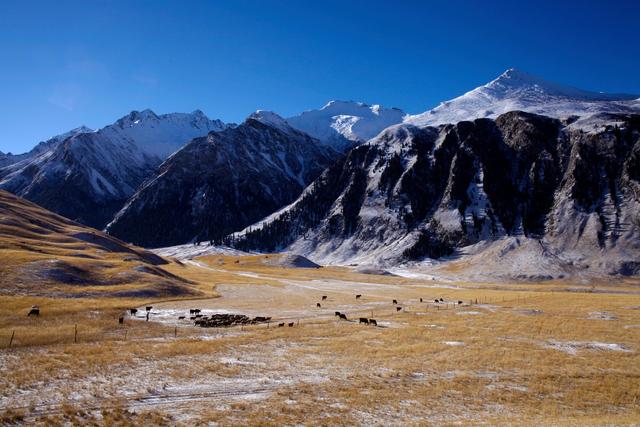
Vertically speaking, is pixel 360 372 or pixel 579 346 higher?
pixel 579 346

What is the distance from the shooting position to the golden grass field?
2355cm

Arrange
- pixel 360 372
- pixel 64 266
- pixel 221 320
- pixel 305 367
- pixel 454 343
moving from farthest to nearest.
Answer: pixel 64 266 < pixel 221 320 < pixel 454 343 < pixel 305 367 < pixel 360 372

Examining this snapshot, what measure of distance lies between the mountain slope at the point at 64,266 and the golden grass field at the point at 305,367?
79cm

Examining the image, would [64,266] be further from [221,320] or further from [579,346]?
[579,346]

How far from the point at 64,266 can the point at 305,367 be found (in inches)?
2131

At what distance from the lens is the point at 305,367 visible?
33250 millimetres

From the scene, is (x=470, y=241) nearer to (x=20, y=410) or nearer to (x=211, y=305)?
(x=211, y=305)

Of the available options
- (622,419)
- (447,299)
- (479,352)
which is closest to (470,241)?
(447,299)

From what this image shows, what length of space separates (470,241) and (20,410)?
19038cm

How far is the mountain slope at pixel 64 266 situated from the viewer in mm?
61438

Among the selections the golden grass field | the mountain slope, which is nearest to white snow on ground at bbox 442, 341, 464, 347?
the golden grass field

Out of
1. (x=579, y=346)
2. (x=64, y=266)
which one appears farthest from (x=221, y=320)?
(x=579, y=346)

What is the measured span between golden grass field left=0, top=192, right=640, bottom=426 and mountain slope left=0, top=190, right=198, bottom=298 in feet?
2.61

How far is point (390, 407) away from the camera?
25.2m
